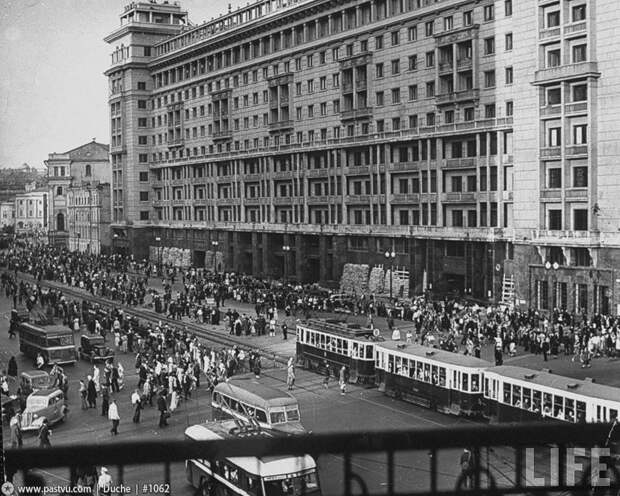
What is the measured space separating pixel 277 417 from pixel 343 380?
8829 mm

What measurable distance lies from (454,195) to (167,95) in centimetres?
4899

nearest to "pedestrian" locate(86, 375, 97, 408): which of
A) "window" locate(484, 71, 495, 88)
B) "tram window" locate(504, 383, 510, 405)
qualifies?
"tram window" locate(504, 383, 510, 405)

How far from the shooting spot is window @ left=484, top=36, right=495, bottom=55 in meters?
51.8

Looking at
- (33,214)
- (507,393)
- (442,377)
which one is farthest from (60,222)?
(507,393)

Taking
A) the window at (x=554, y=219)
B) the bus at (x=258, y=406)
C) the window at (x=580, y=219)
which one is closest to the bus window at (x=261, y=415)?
the bus at (x=258, y=406)

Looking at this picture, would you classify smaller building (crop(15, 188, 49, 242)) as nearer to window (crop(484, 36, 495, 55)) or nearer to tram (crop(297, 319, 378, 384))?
window (crop(484, 36, 495, 55))

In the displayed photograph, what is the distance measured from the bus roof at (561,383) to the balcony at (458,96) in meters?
32.3

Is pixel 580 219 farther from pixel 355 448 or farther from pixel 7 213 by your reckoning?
pixel 7 213

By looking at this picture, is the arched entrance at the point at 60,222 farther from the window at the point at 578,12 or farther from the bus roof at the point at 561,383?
the bus roof at the point at 561,383

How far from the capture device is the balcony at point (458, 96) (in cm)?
5303

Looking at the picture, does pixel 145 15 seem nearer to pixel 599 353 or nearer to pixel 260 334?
pixel 260 334

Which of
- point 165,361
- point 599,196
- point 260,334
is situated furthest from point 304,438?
point 599,196

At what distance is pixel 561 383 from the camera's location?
70.2 feet

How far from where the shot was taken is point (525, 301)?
46875 millimetres
